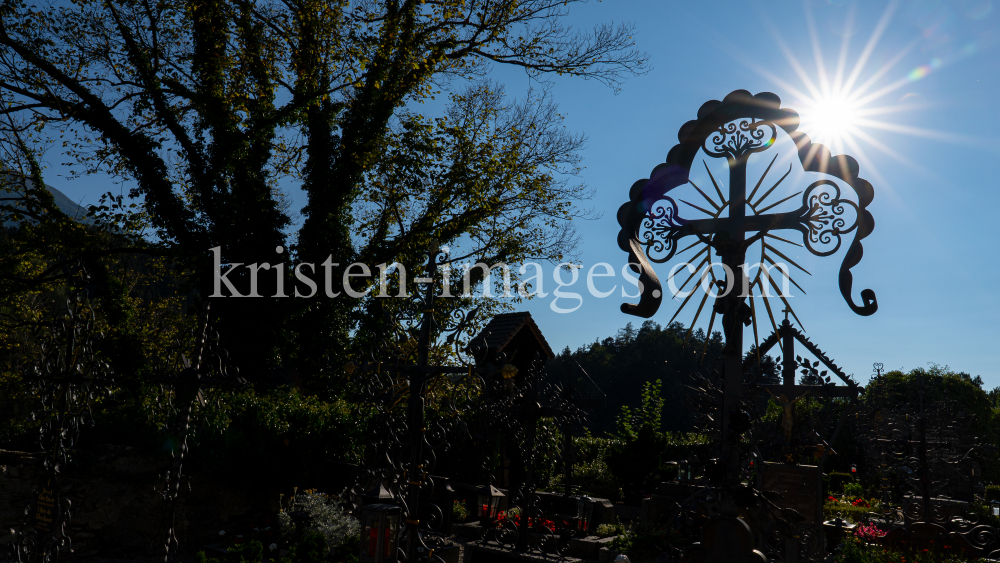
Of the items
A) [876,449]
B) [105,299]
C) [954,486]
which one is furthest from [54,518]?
[954,486]

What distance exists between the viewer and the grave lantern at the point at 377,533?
16.1 ft

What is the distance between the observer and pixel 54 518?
5.49 meters

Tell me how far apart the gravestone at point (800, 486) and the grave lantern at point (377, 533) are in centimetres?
493

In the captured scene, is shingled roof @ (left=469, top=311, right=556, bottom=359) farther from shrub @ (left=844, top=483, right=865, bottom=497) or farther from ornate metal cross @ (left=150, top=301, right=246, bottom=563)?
shrub @ (left=844, top=483, right=865, bottom=497)

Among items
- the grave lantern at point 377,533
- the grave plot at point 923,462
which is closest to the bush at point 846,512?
the grave plot at point 923,462

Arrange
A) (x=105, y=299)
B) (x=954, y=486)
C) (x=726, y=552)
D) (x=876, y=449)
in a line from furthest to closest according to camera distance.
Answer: (x=954, y=486)
(x=105, y=299)
(x=876, y=449)
(x=726, y=552)

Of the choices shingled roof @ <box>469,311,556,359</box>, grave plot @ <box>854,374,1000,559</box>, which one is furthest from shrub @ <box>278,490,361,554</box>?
grave plot @ <box>854,374,1000,559</box>

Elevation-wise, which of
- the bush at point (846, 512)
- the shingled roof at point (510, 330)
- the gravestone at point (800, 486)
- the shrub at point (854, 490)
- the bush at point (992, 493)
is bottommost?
the bush at point (992, 493)

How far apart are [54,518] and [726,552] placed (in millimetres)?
5933

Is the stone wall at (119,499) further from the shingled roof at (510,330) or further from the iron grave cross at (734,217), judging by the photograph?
the iron grave cross at (734,217)

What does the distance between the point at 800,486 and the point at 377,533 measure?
18.3 feet

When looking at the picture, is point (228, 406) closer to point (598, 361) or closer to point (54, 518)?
point (54, 518)

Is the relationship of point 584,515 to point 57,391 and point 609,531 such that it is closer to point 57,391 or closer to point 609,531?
A: point 609,531

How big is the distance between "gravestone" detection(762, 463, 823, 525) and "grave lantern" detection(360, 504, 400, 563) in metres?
4.93
